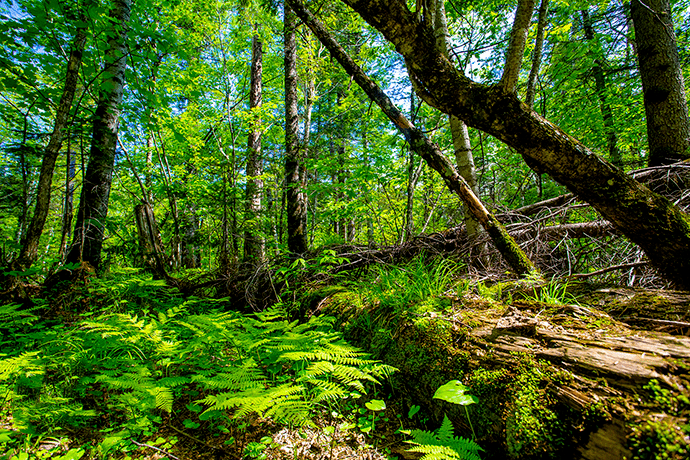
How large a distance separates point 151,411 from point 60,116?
→ 3851mm

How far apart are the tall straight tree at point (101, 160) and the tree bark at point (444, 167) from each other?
369 cm

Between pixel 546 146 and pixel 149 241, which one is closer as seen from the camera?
pixel 546 146

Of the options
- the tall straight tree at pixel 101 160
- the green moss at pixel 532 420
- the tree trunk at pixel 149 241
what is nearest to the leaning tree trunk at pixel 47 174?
the tall straight tree at pixel 101 160

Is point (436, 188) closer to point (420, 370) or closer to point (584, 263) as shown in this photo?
point (584, 263)

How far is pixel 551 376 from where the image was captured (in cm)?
113

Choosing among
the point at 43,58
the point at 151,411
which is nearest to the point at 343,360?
the point at 151,411

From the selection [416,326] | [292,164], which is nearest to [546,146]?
[416,326]

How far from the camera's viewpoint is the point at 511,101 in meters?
1.69

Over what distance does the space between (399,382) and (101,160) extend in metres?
5.53

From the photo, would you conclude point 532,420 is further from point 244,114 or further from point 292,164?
point 244,114

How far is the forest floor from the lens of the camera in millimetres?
966

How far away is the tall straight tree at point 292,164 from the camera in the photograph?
5.43 metres

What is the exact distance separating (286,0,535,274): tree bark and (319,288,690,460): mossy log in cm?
51

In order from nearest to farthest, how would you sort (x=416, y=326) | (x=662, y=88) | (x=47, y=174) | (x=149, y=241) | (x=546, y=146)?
(x=546, y=146), (x=416, y=326), (x=662, y=88), (x=47, y=174), (x=149, y=241)
